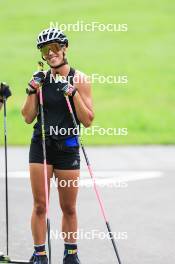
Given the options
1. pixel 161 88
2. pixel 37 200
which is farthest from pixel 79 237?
pixel 161 88

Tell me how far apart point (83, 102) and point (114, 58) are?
20.5 metres

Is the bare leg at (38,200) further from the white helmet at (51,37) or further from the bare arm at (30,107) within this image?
the white helmet at (51,37)

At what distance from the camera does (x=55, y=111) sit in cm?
732

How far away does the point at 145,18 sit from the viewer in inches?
1278

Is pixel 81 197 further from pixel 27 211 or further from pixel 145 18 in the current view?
pixel 145 18

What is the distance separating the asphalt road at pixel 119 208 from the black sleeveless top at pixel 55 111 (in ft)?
5.26

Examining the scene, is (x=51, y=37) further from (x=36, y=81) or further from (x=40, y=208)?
(x=40, y=208)

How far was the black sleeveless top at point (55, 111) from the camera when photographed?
7.26 m

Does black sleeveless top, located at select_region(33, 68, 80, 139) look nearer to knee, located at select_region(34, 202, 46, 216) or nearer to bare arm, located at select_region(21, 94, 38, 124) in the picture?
bare arm, located at select_region(21, 94, 38, 124)

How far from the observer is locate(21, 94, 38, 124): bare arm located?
7.23 meters
